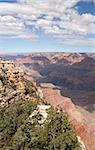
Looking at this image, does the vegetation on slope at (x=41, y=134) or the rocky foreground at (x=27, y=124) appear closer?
the vegetation on slope at (x=41, y=134)

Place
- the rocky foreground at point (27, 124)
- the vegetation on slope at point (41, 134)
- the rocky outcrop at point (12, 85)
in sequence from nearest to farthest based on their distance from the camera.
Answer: the vegetation on slope at point (41, 134) → the rocky foreground at point (27, 124) → the rocky outcrop at point (12, 85)

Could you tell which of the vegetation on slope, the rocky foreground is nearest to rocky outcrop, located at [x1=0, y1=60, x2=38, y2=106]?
the rocky foreground

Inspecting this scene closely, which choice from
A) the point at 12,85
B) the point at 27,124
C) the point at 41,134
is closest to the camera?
the point at 41,134

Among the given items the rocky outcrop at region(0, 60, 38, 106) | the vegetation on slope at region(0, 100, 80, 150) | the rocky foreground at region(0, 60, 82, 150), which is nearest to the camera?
the vegetation on slope at region(0, 100, 80, 150)

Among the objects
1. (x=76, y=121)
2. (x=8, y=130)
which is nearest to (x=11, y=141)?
(x=8, y=130)

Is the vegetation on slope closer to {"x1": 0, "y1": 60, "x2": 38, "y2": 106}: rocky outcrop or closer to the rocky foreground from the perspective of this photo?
the rocky foreground

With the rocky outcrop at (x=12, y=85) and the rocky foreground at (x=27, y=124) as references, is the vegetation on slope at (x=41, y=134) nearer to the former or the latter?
the rocky foreground at (x=27, y=124)

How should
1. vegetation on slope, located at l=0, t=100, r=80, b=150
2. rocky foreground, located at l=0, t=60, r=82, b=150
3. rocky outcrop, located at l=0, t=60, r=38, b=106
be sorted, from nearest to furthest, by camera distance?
vegetation on slope, located at l=0, t=100, r=80, b=150
rocky foreground, located at l=0, t=60, r=82, b=150
rocky outcrop, located at l=0, t=60, r=38, b=106

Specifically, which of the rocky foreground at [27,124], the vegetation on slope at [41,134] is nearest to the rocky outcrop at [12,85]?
the rocky foreground at [27,124]

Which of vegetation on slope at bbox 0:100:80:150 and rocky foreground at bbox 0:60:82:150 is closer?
vegetation on slope at bbox 0:100:80:150

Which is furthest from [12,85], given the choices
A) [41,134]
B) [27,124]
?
[41,134]

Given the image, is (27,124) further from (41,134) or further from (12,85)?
(12,85)
